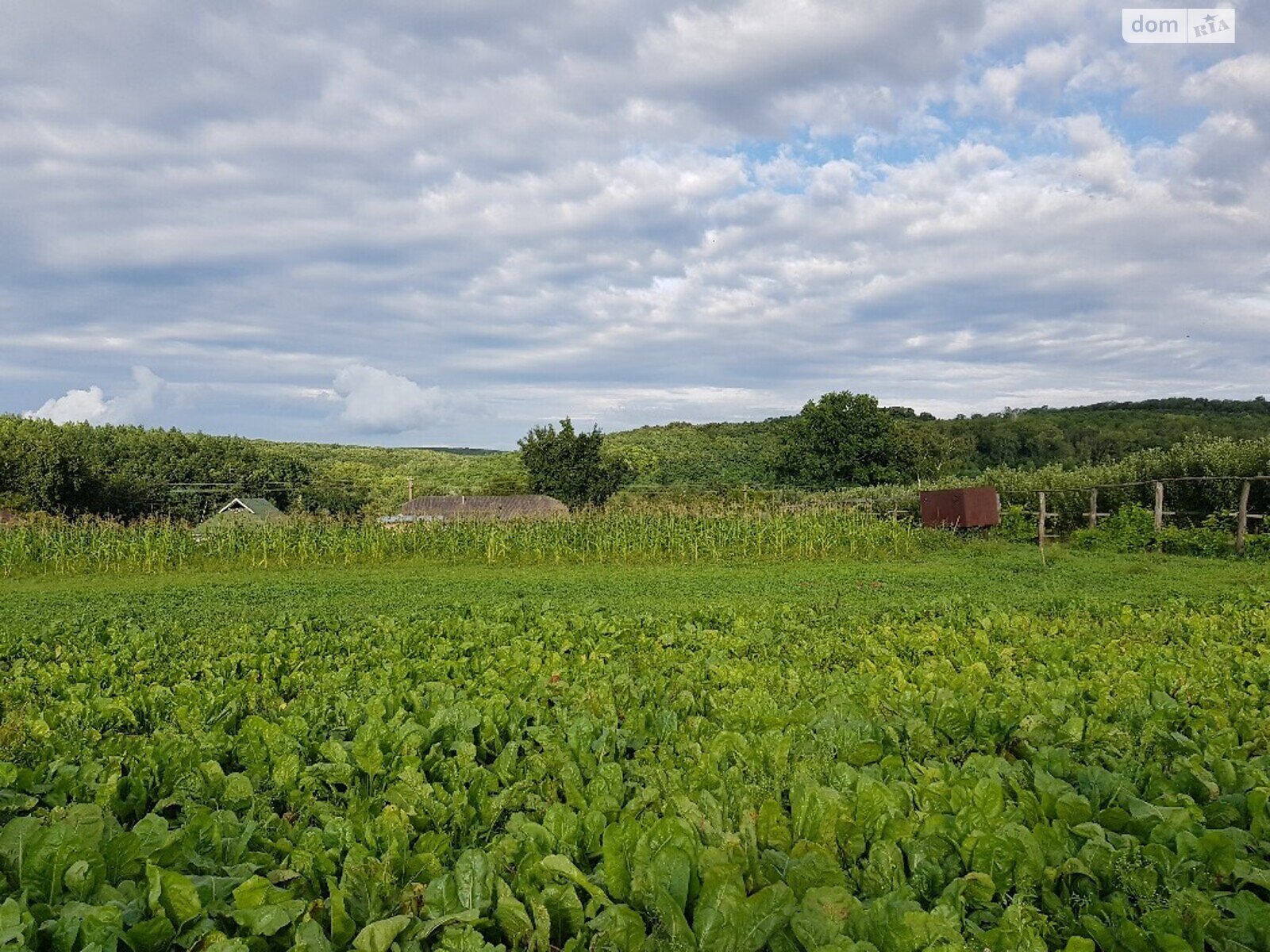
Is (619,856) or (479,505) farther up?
(619,856)

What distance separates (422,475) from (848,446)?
4628 centimetres

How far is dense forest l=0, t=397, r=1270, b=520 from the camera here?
44750 mm

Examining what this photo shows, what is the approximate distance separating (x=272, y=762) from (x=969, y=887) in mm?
2969

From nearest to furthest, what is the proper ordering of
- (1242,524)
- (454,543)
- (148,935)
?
(148,935)
(1242,524)
(454,543)

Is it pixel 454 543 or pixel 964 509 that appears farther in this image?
pixel 964 509

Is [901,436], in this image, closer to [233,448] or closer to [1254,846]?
[233,448]

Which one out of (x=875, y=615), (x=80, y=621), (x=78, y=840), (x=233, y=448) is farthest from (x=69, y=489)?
(x=78, y=840)

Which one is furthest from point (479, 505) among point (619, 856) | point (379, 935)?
point (379, 935)

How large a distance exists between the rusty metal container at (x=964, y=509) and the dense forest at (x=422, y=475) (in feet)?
31.7

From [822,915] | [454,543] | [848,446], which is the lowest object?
[454,543]

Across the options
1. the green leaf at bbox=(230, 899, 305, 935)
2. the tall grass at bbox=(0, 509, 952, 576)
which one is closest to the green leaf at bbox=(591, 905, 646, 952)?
the green leaf at bbox=(230, 899, 305, 935)

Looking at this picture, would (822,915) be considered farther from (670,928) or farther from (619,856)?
(619,856)

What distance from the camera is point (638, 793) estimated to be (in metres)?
3.48

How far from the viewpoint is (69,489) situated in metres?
44.7
